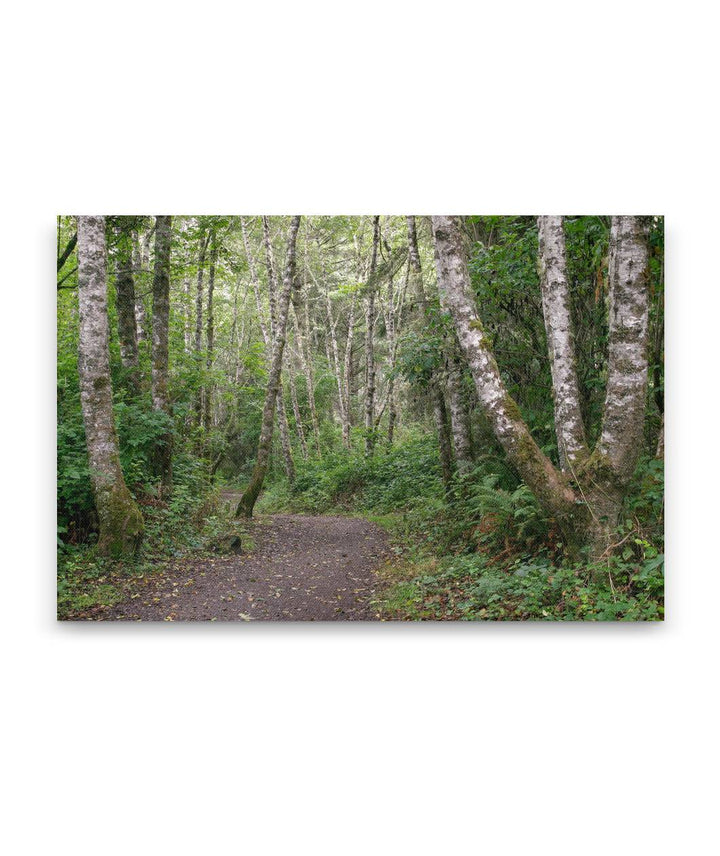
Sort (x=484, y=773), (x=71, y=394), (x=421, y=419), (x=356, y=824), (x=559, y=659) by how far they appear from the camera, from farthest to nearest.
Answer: (x=421, y=419)
(x=71, y=394)
(x=559, y=659)
(x=484, y=773)
(x=356, y=824)

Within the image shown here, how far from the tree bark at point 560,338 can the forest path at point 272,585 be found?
1617 millimetres

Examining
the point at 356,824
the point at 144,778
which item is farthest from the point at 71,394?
the point at 356,824

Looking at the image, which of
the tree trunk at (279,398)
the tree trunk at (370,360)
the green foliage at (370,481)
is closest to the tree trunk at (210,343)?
the tree trunk at (279,398)

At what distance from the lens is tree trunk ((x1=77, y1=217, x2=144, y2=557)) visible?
3.88 m

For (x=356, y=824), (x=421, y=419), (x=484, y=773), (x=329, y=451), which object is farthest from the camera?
(x=329, y=451)

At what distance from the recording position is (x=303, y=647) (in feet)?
11.8

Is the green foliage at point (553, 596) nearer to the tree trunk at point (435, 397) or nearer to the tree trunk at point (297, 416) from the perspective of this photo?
the tree trunk at point (435, 397)

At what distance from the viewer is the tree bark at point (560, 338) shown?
3650 mm

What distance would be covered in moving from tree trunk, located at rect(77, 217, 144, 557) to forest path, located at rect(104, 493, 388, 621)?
402 millimetres

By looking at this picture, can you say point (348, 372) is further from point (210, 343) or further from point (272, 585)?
point (272, 585)

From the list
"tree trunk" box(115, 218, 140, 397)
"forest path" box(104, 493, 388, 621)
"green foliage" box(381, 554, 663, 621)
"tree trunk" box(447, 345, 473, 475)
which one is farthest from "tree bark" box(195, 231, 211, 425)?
"green foliage" box(381, 554, 663, 621)

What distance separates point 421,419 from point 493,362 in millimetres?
1745

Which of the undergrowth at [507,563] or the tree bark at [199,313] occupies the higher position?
the tree bark at [199,313]
